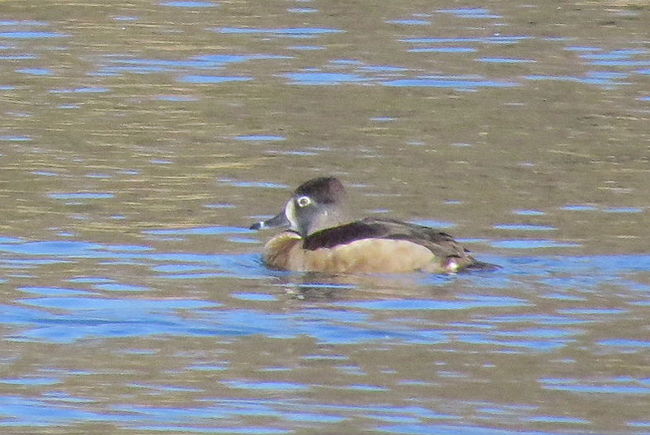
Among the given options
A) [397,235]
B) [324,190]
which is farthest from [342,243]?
[324,190]

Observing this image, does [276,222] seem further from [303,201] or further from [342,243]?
[342,243]

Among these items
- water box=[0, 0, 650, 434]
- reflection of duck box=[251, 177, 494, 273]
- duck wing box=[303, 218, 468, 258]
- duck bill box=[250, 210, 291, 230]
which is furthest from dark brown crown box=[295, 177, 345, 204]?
water box=[0, 0, 650, 434]

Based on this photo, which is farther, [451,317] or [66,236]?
[66,236]

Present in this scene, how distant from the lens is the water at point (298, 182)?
876 centimetres

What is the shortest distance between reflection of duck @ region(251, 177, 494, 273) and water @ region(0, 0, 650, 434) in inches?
6.3

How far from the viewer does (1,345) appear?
31.6ft

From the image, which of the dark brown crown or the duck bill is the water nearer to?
the duck bill

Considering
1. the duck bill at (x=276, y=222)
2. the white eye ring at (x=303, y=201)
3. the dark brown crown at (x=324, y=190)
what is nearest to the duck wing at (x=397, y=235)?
the dark brown crown at (x=324, y=190)

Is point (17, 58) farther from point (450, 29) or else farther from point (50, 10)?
point (450, 29)

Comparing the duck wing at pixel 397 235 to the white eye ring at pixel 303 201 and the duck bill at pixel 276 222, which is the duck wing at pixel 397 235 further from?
the duck bill at pixel 276 222

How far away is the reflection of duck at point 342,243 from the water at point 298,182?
0.16 metres

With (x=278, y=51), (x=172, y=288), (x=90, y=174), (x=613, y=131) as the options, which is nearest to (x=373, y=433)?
(x=172, y=288)

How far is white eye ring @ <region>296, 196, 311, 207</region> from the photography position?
40.9 ft

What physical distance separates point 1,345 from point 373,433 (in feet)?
8.00
